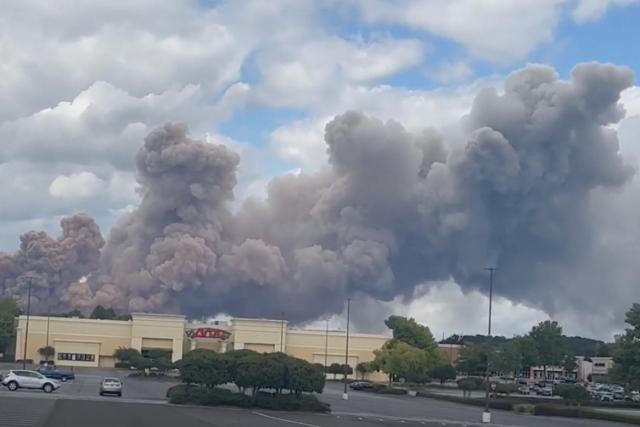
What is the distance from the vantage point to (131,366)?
387 feet

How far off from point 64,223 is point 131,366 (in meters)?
42.2

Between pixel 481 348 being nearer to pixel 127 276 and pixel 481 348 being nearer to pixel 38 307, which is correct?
pixel 127 276

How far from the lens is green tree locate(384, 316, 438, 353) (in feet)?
437

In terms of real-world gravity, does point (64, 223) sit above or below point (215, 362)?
above

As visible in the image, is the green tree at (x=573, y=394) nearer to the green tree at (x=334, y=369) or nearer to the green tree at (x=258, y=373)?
the green tree at (x=258, y=373)

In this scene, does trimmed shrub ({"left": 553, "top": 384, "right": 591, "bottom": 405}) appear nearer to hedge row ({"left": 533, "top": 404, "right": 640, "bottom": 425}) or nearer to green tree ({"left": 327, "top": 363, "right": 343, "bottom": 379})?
hedge row ({"left": 533, "top": 404, "right": 640, "bottom": 425})

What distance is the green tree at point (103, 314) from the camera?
136 m

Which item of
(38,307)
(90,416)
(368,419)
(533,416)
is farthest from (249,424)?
(38,307)

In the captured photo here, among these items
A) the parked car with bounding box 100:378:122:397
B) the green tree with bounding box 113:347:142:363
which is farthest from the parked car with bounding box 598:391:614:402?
the green tree with bounding box 113:347:142:363

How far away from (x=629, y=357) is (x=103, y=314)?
89938mm

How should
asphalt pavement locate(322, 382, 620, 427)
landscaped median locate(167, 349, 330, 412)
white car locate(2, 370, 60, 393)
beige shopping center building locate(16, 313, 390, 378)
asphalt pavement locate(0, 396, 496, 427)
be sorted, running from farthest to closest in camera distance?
beige shopping center building locate(16, 313, 390, 378) < white car locate(2, 370, 60, 393) < landscaped median locate(167, 349, 330, 412) < asphalt pavement locate(322, 382, 620, 427) < asphalt pavement locate(0, 396, 496, 427)

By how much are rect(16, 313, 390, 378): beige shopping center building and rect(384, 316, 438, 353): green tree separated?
5526 mm

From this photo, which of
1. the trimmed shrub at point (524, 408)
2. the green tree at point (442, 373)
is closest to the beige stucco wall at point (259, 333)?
the green tree at point (442, 373)

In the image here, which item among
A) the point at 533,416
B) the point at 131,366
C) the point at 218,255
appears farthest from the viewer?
the point at 218,255
